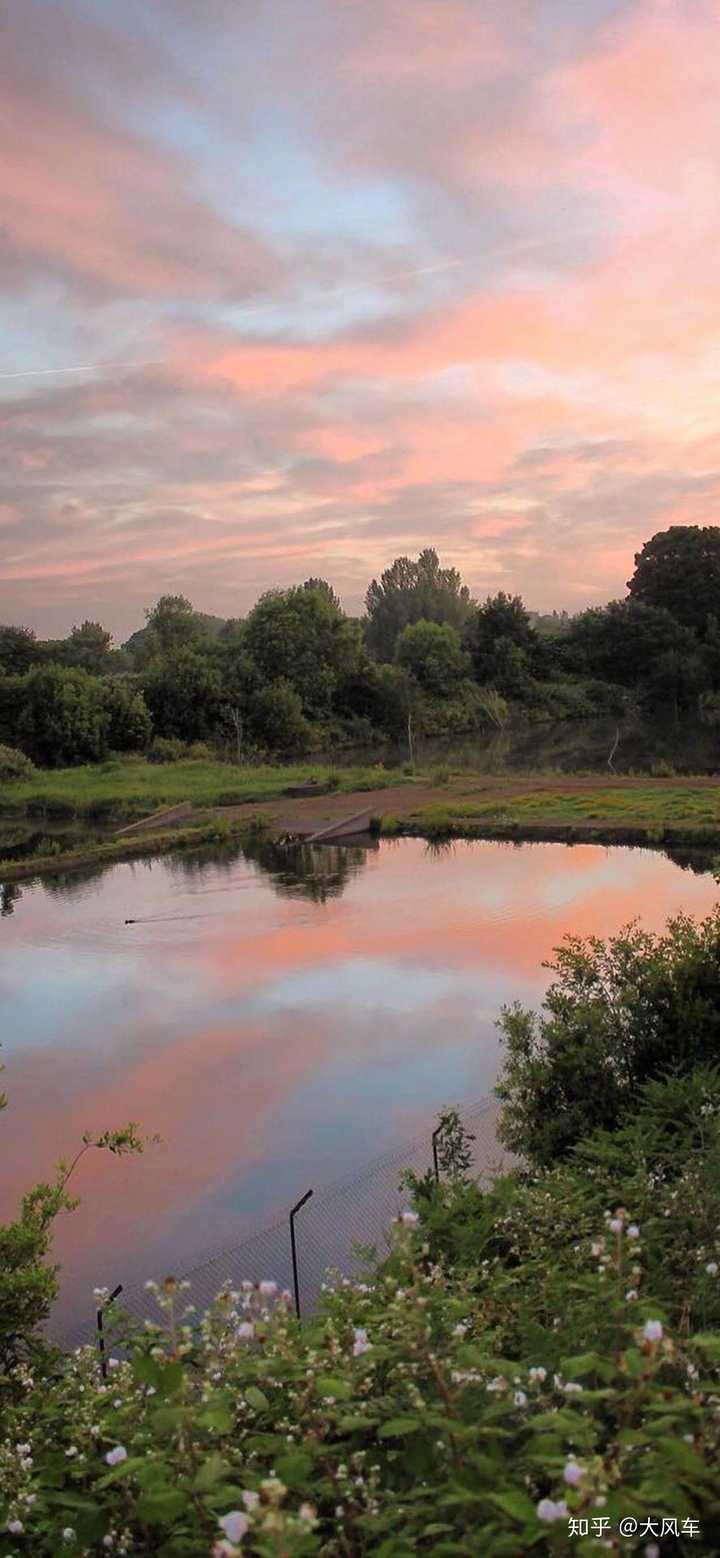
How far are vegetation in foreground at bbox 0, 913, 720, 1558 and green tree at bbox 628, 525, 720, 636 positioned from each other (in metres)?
58.8

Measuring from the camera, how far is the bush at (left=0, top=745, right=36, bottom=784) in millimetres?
33875

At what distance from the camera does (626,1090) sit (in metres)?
6.65

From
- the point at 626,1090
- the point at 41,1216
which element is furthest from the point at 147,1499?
the point at 626,1090

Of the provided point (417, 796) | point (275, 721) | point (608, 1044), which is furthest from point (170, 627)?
point (608, 1044)

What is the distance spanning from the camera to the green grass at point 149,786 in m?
29.8

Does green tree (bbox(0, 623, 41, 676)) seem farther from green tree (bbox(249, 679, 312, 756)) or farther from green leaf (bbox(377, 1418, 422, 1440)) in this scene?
green leaf (bbox(377, 1418, 422, 1440))

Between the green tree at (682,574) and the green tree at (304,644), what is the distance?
1836 cm

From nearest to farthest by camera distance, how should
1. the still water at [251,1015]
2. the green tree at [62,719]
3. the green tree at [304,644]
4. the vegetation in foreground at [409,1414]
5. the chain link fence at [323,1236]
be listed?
the vegetation in foreground at [409,1414]
the chain link fence at [323,1236]
the still water at [251,1015]
the green tree at [62,719]
the green tree at [304,644]

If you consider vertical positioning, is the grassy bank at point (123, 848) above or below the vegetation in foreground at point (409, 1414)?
below

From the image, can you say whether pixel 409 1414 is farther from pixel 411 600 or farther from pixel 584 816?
pixel 411 600

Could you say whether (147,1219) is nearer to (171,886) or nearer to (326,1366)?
(326,1366)

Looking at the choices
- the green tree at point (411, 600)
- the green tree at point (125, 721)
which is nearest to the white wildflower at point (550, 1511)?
the green tree at point (125, 721)

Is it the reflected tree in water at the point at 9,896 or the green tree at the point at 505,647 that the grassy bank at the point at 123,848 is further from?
the green tree at the point at 505,647

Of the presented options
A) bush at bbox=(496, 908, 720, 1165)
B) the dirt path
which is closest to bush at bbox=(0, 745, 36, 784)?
the dirt path
